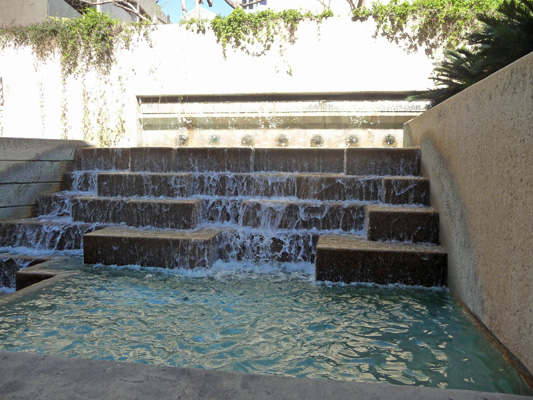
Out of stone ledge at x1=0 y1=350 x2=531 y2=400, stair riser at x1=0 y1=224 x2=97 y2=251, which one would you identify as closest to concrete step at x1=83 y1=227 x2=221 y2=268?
stair riser at x1=0 y1=224 x2=97 y2=251

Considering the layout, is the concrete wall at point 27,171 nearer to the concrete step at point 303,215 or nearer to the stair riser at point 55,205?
the stair riser at point 55,205

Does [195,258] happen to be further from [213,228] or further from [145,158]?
[145,158]

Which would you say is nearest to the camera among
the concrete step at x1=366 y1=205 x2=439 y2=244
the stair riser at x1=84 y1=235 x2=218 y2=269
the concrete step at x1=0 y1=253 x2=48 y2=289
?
the concrete step at x1=366 y1=205 x2=439 y2=244

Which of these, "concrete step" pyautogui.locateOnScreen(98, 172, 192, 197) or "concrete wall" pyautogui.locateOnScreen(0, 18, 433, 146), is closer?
"concrete step" pyautogui.locateOnScreen(98, 172, 192, 197)

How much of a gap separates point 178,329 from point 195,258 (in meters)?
1.42

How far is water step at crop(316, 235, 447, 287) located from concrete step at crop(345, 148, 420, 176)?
1.56 meters

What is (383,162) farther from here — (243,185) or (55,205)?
(55,205)

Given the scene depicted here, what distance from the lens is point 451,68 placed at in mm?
4383

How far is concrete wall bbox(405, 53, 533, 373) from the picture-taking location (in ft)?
6.15

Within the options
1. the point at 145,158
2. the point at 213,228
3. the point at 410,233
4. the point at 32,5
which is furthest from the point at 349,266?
the point at 32,5

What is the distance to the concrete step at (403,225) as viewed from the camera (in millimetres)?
3660

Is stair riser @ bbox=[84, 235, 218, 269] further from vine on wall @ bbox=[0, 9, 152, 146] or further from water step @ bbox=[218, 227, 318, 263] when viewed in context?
vine on wall @ bbox=[0, 9, 152, 146]

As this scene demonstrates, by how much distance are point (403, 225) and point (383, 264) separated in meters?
0.55

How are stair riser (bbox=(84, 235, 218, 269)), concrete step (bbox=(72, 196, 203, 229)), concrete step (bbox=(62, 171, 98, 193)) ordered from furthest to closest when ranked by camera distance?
concrete step (bbox=(62, 171, 98, 193)) < concrete step (bbox=(72, 196, 203, 229)) < stair riser (bbox=(84, 235, 218, 269))
